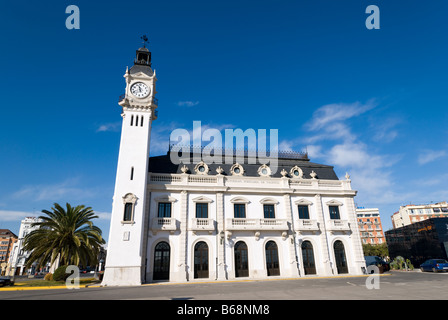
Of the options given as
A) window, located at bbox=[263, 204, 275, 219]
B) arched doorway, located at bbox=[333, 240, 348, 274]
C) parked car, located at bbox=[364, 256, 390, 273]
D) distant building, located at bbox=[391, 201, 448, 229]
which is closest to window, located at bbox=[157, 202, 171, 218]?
window, located at bbox=[263, 204, 275, 219]

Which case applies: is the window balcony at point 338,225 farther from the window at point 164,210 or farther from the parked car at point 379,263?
the window at point 164,210

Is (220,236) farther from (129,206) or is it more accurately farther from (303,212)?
(303,212)

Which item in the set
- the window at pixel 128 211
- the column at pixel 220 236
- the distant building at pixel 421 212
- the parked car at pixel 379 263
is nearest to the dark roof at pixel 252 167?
the column at pixel 220 236

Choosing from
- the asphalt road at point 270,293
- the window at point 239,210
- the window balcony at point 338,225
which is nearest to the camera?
the asphalt road at point 270,293

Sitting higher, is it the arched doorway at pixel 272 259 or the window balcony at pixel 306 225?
the window balcony at pixel 306 225

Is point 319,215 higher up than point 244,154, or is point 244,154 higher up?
point 244,154

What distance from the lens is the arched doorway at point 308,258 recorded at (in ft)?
94.4

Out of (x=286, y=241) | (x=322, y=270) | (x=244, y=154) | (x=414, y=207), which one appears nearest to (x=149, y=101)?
(x=244, y=154)

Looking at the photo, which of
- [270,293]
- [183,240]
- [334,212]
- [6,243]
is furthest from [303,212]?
[6,243]

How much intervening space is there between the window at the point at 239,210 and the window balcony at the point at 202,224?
10.1 ft
